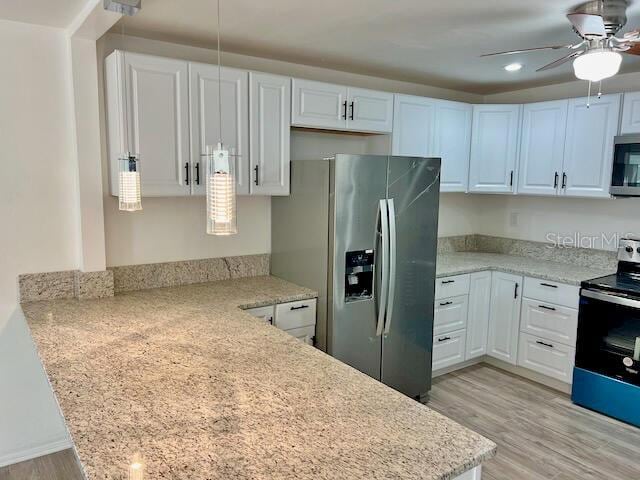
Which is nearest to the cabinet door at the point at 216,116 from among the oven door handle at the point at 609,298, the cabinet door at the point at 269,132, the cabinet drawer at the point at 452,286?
the cabinet door at the point at 269,132

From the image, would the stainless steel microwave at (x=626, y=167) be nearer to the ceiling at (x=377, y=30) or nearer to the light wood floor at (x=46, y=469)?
the ceiling at (x=377, y=30)

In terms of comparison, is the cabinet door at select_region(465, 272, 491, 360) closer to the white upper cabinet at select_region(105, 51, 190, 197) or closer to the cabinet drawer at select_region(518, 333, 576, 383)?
the cabinet drawer at select_region(518, 333, 576, 383)

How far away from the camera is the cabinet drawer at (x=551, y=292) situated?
11.3 feet

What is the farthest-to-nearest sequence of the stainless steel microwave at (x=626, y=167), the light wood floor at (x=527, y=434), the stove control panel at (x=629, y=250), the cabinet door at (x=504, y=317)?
the cabinet door at (x=504, y=317) < the stove control panel at (x=629, y=250) < the stainless steel microwave at (x=626, y=167) < the light wood floor at (x=527, y=434)

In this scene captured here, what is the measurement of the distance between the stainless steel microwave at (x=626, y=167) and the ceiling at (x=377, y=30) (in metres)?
0.54

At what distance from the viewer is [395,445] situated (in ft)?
4.14

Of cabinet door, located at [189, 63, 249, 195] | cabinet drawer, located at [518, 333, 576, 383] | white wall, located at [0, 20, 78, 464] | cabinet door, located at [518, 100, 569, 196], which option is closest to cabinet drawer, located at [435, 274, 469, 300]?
cabinet drawer, located at [518, 333, 576, 383]

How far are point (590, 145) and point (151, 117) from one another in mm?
3119

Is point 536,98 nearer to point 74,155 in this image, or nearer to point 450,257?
point 450,257

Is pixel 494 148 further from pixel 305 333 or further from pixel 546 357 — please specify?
pixel 305 333

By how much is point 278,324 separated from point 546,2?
7.04 feet

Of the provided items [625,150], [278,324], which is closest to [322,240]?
[278,324]

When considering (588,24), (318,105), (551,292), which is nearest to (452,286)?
(551,292)


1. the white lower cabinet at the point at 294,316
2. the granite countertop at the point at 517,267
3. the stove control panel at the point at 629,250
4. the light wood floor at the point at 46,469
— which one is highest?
the stove control panel at the point at 629,250
